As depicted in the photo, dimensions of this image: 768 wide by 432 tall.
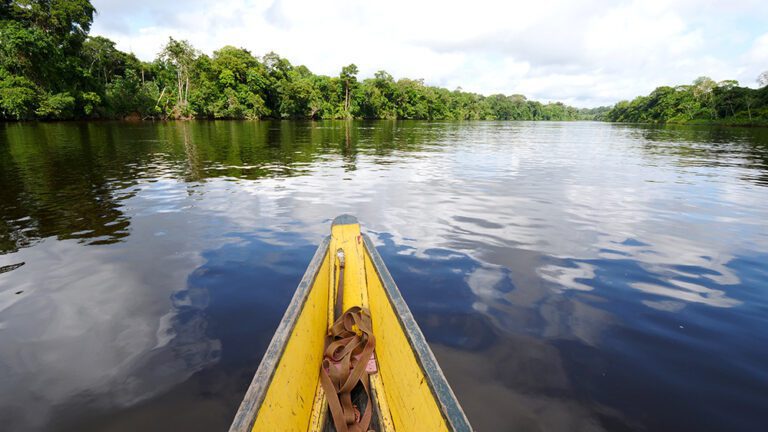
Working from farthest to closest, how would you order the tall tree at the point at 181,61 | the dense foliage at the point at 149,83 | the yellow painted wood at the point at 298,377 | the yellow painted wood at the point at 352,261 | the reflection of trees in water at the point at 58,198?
the tall tree at the point at 181,61 → the dense foliage at the point at 149,83 → the reflection of trees in water at the point at 58,198 → the yellow painted wood at the point at 352,261 → the yellow painted wood at the point at 298,377

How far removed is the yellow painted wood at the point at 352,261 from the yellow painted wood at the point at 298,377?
0.63 metres

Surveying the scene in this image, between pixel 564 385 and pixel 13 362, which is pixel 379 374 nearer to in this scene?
pixel 564 385

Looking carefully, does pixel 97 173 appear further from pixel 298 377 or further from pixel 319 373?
pixel 298 377

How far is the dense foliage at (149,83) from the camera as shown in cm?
4284

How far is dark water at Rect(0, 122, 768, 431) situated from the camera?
359cm

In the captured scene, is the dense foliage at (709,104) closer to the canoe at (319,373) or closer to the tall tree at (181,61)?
the canoe at (319,373)

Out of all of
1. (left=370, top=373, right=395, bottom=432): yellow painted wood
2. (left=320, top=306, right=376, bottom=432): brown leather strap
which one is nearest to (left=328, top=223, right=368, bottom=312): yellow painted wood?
(left=320, top=306, right=376, bottom=432): brown leather strap

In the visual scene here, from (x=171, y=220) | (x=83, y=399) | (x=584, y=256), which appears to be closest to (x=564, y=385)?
(x=584, y=256)

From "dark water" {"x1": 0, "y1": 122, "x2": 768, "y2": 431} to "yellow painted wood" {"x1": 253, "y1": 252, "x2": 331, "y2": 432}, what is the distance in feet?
3.52

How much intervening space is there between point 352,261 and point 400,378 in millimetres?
2200

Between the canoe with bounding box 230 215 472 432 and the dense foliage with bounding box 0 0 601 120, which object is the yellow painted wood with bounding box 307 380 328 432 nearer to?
the canoe with bounding box 230 215 472 432

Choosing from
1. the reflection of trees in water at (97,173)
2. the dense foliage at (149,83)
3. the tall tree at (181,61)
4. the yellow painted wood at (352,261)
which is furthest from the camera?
the tall tree at (181,61)

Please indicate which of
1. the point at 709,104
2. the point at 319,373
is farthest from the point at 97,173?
the point at 709,104

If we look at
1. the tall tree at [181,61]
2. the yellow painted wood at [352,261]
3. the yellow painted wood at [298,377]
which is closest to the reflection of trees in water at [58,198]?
the yellow painted wood at [352,261]
